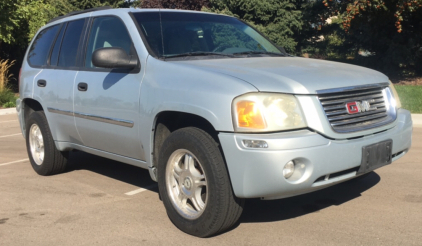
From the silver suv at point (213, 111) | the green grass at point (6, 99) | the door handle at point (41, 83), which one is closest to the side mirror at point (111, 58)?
the silver suv at point (213, 111)

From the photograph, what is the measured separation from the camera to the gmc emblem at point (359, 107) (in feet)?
13.2

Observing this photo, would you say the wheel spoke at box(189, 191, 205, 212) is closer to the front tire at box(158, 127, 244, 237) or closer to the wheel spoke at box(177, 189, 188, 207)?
the front tire at box(158, 127, 244, 237)

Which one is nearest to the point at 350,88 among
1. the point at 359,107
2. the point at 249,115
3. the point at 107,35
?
the point at 359,107

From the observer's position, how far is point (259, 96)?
3.72 m

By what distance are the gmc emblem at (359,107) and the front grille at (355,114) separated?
0.02m

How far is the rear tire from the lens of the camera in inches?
240

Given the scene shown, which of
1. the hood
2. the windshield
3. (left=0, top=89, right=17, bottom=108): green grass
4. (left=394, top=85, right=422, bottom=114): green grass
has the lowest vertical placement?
(left=0, top=89, right=17, bottom=108): green grass

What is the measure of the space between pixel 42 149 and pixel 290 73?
360 cm

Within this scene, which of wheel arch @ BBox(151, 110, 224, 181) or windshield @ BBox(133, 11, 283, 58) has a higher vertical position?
windshield @ BBox(133, 11, 283, 58)

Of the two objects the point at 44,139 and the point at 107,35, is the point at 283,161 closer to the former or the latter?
the point at 107,35

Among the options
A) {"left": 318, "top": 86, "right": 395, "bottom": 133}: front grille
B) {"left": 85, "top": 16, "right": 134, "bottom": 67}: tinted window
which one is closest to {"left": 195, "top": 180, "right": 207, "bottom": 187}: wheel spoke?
{"left": 318, "top": 86, "right": 395, "bottom": 133}: front grille

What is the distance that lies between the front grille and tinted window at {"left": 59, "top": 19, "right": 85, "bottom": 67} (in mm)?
2952

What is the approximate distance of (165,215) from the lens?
15.4ft

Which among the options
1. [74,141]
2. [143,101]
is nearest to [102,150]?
[74,141]
